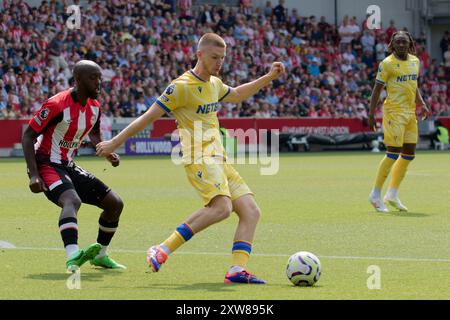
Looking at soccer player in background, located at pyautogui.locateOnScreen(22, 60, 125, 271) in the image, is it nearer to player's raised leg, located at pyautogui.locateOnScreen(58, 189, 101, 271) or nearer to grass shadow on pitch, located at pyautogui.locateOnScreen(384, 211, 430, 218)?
player's raised leg, located at pyautogui.locateOnScreen(58, 189, 101, 271)

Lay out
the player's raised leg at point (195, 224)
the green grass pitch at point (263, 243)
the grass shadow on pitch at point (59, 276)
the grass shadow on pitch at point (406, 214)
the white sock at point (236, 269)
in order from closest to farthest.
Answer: the green grass pitch at point (263, 243)
the white sock at point (236, 269)
the player's raised leg at point (195, 224)
the grass shadow on pitch at point (59, 276)
the grass shadow on pitch at point (406, 214)

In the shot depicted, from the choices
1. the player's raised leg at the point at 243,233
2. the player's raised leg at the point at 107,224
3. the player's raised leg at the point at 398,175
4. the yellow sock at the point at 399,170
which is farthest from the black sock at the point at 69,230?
the yellow sock at the point at 399,170

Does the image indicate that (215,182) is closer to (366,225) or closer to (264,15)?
(366,225)

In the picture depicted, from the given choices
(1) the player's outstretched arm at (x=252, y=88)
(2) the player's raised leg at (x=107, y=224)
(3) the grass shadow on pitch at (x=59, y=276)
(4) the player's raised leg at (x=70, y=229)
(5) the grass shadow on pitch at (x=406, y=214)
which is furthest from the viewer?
(5) the grass shadow on pitch at (x=406, y=214)

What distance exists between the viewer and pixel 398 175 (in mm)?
15477

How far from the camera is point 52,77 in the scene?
33.8 metres

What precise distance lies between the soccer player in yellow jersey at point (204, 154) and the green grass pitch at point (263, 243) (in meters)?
0.36

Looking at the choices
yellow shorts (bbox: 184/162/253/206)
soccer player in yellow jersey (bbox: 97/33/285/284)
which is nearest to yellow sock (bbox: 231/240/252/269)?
soccer player in yellow jersey (bbox: 97/33/285/284)

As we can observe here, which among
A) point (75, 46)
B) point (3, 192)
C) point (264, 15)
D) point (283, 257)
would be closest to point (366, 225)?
point (283, 257)

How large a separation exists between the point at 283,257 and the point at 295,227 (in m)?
2.86

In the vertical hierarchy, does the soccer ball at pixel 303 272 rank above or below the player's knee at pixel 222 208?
below

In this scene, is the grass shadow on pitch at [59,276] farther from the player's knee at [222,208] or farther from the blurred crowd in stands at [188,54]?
the blurred crowd in stands at [188,54]

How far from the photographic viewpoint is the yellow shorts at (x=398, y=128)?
1530 cm

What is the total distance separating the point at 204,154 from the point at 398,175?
283 inches
